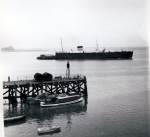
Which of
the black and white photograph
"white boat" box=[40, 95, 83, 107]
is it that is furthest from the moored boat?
"white boat" box=[40, 95, 83, 107]

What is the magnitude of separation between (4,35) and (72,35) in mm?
2565

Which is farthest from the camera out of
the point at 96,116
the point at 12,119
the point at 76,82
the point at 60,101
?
the point at 76,82

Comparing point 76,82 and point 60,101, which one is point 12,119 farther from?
point 76,82

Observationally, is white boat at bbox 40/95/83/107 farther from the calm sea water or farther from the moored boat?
the moored boat

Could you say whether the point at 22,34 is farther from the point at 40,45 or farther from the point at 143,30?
the point at 143,30

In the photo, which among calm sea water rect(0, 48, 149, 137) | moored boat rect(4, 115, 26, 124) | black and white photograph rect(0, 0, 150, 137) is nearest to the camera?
black and white photograph rect(0, 0, 150, 137)

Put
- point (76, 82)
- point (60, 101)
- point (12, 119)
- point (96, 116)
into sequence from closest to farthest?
point (12, 119) < point (96, 116) < point (60, 101) < point (76, 82)

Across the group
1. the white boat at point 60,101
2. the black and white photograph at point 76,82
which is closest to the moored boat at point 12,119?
the black and white photograph at point 76,82

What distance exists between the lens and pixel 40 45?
974cm

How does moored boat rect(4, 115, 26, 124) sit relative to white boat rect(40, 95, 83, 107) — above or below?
below

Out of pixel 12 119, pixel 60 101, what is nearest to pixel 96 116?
pixel 60 101

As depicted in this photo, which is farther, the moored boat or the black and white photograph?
the moored boat

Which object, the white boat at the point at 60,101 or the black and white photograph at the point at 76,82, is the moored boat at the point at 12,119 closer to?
the black and white photograph at the point at 76,82

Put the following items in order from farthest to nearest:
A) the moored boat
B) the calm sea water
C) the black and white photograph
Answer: the moored boat, the calm sea water, the black and white photograph
